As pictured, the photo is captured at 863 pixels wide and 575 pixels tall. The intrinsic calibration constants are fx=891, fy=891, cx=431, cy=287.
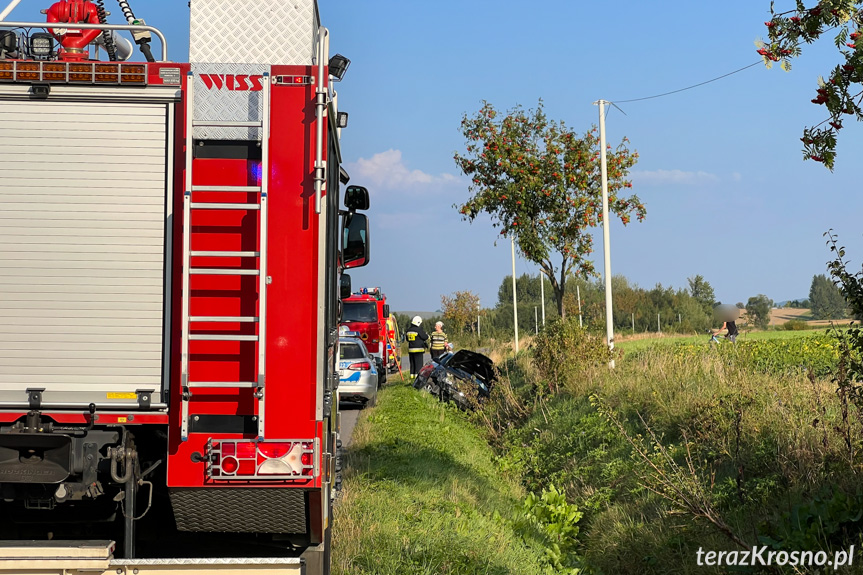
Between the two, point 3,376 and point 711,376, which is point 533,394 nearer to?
point 711,376

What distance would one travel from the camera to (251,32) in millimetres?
5547

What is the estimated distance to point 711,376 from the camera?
1308 centimetres

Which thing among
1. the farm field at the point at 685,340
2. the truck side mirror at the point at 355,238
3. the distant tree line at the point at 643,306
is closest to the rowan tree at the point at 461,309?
the distant tree line at the point at 643,306

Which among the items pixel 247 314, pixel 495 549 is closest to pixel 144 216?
pixel 247 314

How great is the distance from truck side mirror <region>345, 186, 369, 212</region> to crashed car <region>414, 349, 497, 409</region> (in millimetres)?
12001

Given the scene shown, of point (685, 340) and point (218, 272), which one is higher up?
point (218, 272)

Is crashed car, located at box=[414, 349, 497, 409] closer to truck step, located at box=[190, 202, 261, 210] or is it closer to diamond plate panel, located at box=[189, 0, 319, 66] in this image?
diamond plate panel, located at box=[189, 0, 319, 66]

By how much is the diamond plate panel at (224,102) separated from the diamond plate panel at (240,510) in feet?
6.81

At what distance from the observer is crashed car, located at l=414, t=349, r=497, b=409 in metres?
19.0

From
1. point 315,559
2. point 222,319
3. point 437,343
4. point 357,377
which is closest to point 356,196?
point 222,319

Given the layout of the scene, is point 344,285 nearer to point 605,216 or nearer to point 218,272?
point 218,272

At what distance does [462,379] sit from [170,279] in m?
14.3

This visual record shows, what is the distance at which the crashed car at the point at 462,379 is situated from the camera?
1905 cm

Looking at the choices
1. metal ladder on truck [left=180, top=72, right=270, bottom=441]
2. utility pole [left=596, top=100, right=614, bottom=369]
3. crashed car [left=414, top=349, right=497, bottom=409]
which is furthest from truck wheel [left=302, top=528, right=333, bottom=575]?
utility pole [left=596, top=100, right=614, bottom=369]
